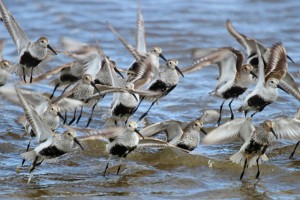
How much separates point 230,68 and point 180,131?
1.23 meters

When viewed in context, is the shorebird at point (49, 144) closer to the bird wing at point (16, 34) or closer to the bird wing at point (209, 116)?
the bird wing at point (209, 116)

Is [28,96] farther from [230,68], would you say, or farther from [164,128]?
[230,68]

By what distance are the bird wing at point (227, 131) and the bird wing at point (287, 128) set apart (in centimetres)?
36

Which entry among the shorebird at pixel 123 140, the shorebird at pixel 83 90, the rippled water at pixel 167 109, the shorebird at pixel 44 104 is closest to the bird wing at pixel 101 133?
the shorebird at pixel 123 140

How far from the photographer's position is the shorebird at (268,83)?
9453 mm

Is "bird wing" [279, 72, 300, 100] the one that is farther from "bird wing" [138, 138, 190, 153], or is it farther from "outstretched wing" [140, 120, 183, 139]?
"bird wing" [138, 138, 190, 153]

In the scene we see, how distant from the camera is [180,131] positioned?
934 centimetres

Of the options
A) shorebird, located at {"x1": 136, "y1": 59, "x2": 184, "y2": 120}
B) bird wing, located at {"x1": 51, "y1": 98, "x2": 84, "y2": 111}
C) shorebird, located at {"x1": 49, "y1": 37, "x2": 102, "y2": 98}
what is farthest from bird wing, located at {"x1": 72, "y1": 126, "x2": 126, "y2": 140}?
shorebird, located at {"x1": 49, "y1": 37, "x2": 102, "y2": 98}

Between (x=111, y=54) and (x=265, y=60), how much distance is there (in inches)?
194

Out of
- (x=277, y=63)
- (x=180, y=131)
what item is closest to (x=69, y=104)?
(x=180, y=131)

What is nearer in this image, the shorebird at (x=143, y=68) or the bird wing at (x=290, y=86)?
the shorebird at (x=143, y=68)

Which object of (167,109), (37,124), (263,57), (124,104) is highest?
(263,57)

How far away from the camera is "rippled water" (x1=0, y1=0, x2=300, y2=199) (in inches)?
324

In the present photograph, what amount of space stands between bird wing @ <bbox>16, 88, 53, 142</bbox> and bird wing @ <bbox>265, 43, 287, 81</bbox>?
2997 mm
